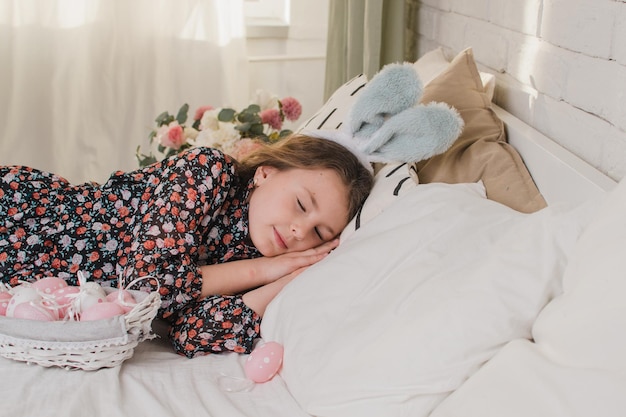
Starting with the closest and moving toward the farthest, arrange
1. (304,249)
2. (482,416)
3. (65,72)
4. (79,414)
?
(482,416), (79,414), (304,249), (65,72)

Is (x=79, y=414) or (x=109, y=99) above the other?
(x=109, y=99)

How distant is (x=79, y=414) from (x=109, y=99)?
1900 mm

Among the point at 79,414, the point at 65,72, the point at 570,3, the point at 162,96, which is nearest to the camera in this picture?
the point at 79,414

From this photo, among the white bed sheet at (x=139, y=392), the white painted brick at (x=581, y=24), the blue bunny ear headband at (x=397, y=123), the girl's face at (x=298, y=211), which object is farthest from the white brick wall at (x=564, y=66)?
the white bed sheet at (x=139, y=392)

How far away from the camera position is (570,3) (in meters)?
1.32

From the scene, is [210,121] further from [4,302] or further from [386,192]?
[4,302]

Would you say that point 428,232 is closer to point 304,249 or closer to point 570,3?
point 304,249

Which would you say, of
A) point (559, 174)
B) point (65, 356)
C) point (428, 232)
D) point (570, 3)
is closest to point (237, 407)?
point (65, 356)

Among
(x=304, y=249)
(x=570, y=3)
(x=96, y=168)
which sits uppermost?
(x=570, y=3)

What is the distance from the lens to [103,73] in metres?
2.74

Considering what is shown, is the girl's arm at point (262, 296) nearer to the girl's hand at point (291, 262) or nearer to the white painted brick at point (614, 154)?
the girl's hand at point (291, 262)

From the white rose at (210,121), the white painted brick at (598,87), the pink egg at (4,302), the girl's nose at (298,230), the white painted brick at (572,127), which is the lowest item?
the pink egg at (4,302)

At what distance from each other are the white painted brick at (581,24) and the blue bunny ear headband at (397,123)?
249 millimetres

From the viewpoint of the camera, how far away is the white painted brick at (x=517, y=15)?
151cm
